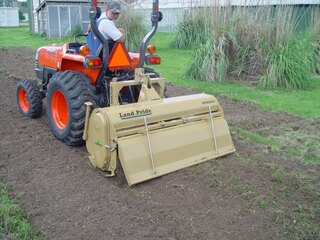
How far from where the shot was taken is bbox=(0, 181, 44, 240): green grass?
288cm

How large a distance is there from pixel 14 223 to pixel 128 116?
50.8 inches

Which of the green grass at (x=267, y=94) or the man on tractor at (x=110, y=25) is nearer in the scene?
the man on tractor at (x=110, y=25)

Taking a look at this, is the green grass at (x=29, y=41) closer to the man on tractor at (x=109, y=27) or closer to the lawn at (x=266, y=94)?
the lawn at (x=266, y=94)

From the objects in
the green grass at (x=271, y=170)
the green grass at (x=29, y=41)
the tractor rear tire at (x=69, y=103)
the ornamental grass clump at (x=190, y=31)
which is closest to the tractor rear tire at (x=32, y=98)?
the tractor rear tire at (x=69, y=103)

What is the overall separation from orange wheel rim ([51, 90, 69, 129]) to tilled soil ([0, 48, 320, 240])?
0.75ft

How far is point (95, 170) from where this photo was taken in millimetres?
3943

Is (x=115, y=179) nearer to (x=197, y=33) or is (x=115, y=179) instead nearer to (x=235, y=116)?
(x=235, y=116)

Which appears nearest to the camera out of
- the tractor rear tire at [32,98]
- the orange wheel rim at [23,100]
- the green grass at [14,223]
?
the green grass at [14,223]

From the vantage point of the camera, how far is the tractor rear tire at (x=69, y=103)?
4.11 metres

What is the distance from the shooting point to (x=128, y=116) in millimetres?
3676

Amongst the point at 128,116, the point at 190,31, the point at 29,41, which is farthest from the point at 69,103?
the point at 29,41

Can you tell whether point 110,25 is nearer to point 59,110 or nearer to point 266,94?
point 59,110

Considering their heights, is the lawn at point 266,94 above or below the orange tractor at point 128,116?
below

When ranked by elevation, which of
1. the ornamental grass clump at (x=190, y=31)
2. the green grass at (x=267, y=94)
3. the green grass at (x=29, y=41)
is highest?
the ornamental grass clump at (x=190, y=31)
